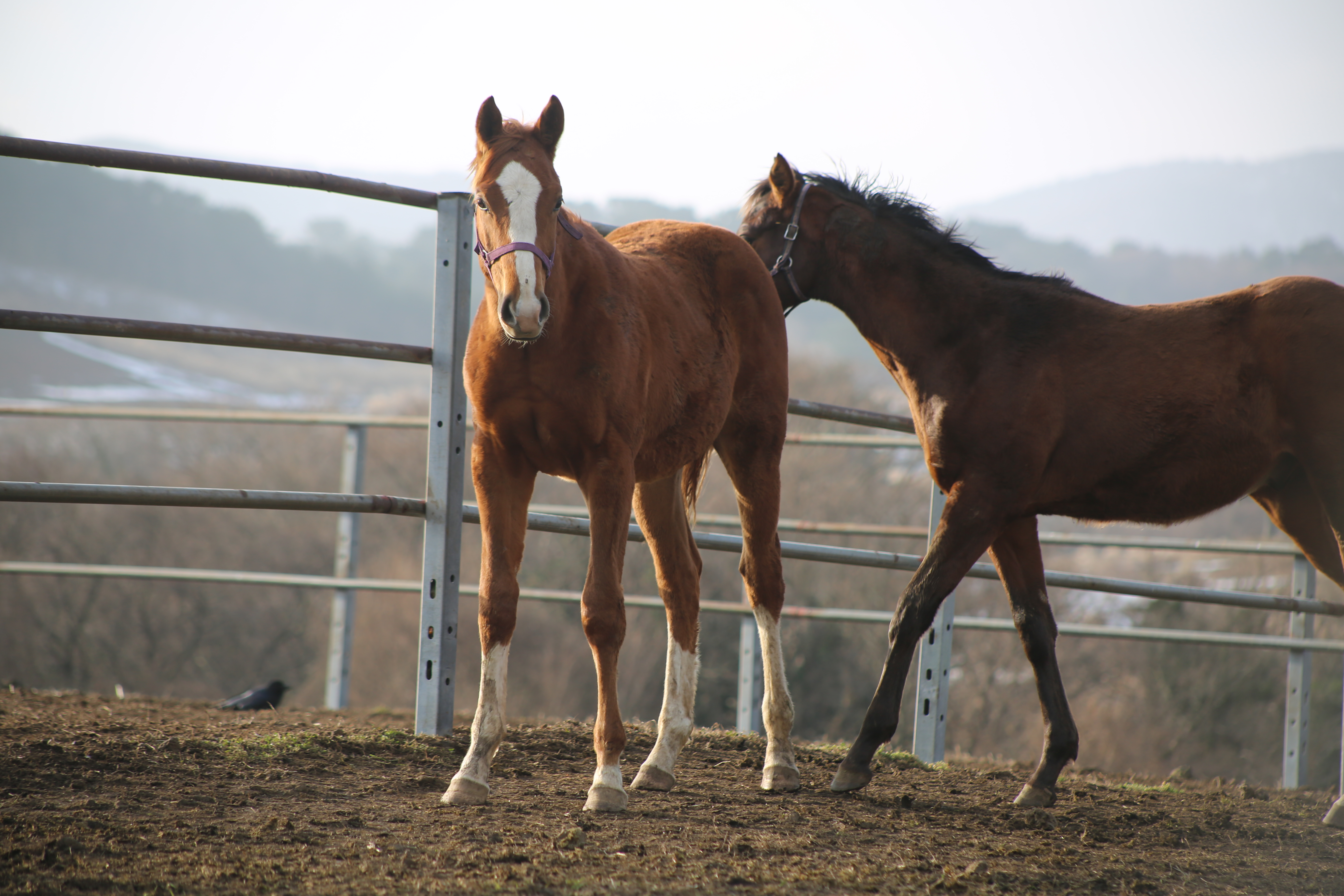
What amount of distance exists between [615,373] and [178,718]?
2591 millimetres

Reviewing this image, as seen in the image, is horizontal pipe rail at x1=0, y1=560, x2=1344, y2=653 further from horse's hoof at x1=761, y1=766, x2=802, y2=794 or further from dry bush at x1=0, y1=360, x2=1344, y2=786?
dry bush at x1=0, y1=360, x2=1344, y2=786

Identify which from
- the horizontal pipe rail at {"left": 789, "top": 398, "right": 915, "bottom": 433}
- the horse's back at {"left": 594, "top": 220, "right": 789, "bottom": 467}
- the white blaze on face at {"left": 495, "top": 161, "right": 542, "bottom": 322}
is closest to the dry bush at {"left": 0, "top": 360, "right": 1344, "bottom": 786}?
the horizontal pipe rail at {"left": 789, "top": 398, "right": 915, "bottom": 433}

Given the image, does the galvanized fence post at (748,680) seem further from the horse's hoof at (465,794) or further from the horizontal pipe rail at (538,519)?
the horse's hoof at (465,794)

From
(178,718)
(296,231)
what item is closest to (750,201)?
(178,718)

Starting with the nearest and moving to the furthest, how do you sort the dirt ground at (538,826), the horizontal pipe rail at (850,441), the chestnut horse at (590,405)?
the dirt ground at (538,826)
the chestnut horse at (590,405)
the horizontal pipe rail at (850,441)

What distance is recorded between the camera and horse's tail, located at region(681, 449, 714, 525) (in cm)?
402

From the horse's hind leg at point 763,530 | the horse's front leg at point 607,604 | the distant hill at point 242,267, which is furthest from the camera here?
the distant hill at point 242,267

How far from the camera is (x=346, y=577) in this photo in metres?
5.84

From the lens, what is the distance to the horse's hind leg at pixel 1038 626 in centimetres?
357

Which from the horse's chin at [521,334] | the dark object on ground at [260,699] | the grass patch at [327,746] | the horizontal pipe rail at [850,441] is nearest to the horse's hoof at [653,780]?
the grass patch at [327,746]

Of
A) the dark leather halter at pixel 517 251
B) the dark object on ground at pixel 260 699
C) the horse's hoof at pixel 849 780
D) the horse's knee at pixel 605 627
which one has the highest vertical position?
the dark leather halter at pixel 517 251

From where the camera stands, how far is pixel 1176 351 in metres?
3.54

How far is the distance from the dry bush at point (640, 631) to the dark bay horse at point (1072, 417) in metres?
15.7

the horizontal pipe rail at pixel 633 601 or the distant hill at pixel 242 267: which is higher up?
the distant hill at pixel 242 267
